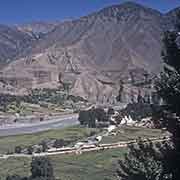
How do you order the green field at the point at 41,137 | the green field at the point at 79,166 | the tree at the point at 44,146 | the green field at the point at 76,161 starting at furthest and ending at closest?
1. the green field at the point at 41,137
2. the tree at the point at 44,146
3. the green field at the point at 76,161
4. the green field at the point at 79,166

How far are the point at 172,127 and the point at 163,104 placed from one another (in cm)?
51

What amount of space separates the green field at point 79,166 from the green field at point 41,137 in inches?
467

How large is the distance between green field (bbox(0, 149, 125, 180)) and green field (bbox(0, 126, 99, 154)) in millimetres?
11871

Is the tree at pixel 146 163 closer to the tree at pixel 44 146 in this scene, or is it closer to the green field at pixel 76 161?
the green field at pixel 76 161

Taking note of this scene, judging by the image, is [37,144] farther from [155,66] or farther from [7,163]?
[155,66]

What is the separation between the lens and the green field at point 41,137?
64963 millimetres

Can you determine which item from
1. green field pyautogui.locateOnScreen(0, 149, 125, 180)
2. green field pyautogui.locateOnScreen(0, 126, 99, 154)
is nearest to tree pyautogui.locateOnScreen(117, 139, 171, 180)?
green field pyautogui.locateOnScreen(0, 149, 125, 180)

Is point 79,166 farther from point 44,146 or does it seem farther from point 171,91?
point 171,91

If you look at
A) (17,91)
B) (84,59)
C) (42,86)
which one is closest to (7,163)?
(17,91)

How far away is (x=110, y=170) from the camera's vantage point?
1708 inches

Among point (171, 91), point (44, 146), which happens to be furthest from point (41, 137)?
point (171, 91)

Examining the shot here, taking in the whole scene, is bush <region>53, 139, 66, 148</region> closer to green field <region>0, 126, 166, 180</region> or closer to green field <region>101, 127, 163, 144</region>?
green field <region>0, 126, 166, 180</region>

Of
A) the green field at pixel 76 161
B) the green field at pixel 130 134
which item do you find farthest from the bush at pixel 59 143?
the green field at pixel 130 134

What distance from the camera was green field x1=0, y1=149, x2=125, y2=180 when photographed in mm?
41719
